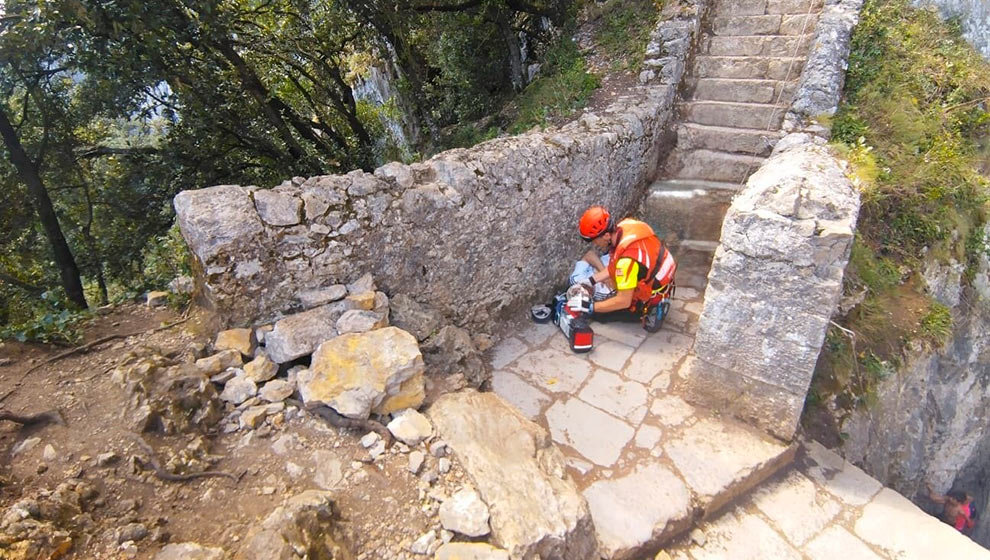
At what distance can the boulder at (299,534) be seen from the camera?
1984 mm

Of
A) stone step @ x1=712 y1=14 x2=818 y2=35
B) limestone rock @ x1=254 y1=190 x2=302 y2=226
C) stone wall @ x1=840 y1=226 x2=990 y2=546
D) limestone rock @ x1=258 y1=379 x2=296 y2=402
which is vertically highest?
stone step @ x1=712 y1=14 x2=818 y2=35

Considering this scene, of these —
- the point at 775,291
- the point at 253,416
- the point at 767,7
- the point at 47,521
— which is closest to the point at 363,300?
the point at 253,416

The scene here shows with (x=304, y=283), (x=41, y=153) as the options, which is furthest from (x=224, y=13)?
(x=304, y=283)

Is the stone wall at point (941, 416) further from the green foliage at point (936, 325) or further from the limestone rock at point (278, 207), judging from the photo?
the limestone rock at point (278, 207)

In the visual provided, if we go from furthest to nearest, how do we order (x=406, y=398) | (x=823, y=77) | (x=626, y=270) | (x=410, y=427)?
(x=823, y=77)
(x=626, y=270)
(x=406, y=398)
(x=410, y=427)

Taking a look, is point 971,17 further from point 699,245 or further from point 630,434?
point 630,434

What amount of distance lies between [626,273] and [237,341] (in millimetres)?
3011

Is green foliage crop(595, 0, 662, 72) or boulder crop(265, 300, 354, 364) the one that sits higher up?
green foliage crop(595, 0, 662, 72)

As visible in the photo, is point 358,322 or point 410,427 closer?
point 410,427

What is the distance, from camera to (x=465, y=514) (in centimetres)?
239

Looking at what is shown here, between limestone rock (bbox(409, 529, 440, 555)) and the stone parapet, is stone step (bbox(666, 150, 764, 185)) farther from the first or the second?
limestone rock (bbox(409, 529, 440, 555))

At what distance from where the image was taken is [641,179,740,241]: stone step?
5613 millimetres

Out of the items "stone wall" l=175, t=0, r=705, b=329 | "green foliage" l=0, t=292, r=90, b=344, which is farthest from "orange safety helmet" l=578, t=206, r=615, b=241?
"green foliage" l=0, t=292, r=90, b=344

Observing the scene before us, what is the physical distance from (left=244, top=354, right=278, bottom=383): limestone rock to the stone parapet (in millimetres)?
5923
